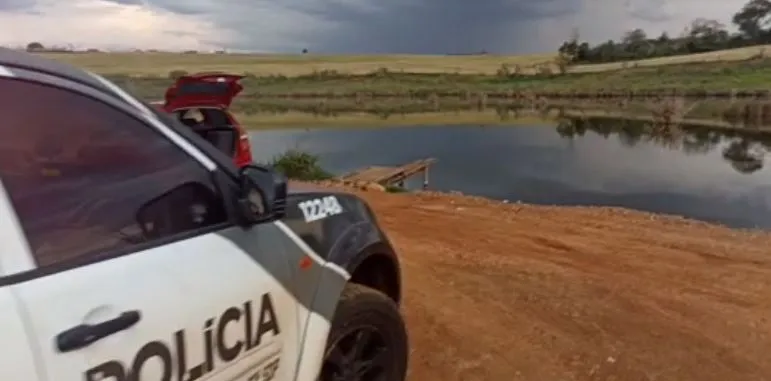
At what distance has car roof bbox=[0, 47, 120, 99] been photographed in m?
2.22

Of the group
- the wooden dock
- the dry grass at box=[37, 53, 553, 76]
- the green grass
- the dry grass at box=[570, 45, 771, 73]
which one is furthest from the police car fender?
the dry grass at box=[570, 45, 771, 73]

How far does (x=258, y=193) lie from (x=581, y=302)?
3.68m

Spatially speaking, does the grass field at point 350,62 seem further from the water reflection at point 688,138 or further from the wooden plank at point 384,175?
the wooden plank at point 384,175

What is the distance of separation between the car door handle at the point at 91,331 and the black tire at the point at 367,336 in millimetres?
1149

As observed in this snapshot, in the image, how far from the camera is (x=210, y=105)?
759cm

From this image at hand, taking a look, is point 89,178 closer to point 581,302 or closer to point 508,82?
point 581,302

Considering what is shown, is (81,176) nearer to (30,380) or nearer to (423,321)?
(30,380)

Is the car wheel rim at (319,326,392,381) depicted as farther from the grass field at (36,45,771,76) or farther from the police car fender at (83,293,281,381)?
the grass field at (36,45,771,76)

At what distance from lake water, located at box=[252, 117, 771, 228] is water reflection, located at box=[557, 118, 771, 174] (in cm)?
4

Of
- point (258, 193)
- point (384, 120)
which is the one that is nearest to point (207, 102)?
point (258, 193)

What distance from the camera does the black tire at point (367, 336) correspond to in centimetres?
327

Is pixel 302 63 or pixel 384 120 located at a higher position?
pixel 302 63

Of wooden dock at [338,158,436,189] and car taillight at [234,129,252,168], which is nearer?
car taillight at [234,129,252,168]

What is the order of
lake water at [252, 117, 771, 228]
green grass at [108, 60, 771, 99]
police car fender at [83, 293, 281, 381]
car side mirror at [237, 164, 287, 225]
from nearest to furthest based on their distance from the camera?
police car fender at [83, 293, 281, 381] → car side mirror at [237, 164, 287, 225] → lake water at [252, 117, 771, 228] → green grass at [108, 60, 771, 99]
